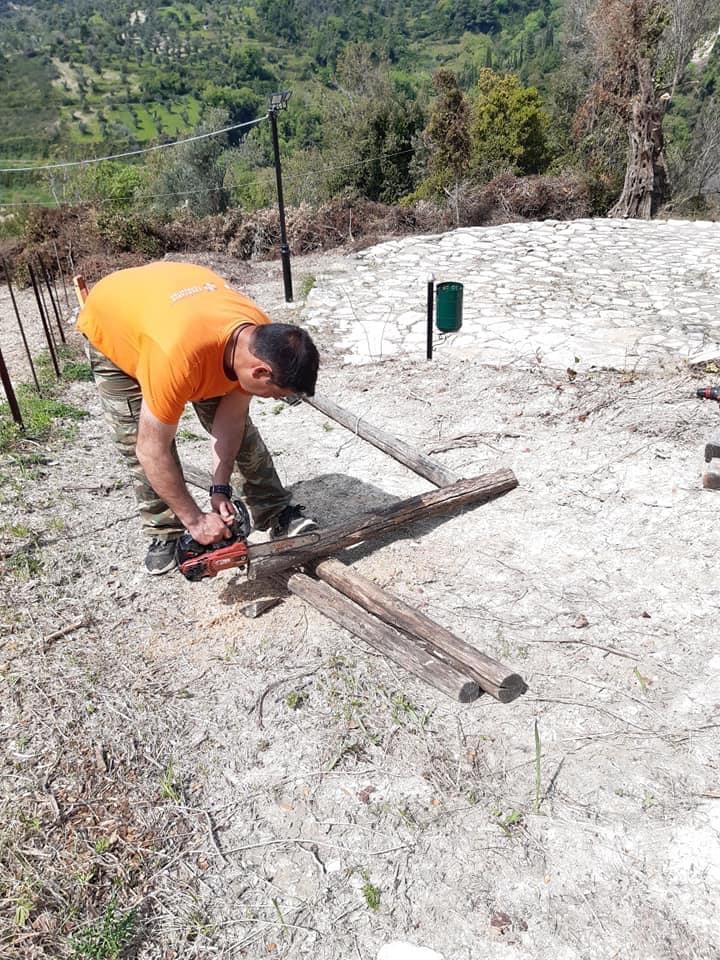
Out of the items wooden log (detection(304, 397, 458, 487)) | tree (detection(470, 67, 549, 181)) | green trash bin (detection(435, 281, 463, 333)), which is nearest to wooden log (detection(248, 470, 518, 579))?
wooden log (detection(304, 397, 458, 487))

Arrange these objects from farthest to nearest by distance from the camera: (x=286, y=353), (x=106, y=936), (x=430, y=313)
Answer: (x=430, y=313)
(x=286, y=353)
(x=106, y=936)

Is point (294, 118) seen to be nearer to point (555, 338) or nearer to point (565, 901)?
point (555, 338)

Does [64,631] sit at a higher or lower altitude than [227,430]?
lower

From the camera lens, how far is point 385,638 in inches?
121

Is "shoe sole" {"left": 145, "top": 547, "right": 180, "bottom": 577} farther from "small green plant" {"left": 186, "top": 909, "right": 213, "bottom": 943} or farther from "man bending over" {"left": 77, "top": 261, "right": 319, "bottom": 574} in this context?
"small green plant" {"left": 186, "top": 909, "right": 213, "bottom": 943}

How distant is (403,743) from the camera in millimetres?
2734

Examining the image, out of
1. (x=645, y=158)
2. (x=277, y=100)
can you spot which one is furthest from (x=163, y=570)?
(x=645, y=158)

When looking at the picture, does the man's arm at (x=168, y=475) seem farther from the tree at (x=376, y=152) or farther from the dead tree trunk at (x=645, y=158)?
the tree at (x=376, y=152)

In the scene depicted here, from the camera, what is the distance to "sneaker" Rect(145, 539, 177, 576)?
3.69m

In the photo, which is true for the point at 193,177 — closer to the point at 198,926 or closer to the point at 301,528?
the point at 301,528

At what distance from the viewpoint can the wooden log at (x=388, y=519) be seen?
3443 mm

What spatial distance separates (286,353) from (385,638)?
129 cm

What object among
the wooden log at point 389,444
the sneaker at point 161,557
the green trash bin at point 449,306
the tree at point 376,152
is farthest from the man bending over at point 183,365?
the tree at point 376,152

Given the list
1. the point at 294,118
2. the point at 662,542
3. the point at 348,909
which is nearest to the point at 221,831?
the point at 348,909
